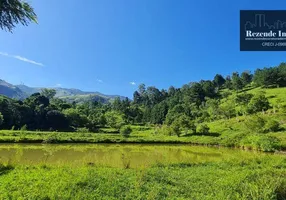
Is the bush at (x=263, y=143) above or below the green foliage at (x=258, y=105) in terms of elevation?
below

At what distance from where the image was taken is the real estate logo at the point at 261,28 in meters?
31.1

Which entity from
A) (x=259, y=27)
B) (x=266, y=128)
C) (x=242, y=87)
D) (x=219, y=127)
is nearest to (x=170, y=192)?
(x=259, y=27)

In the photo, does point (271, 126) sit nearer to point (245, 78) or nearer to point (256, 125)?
point (256, 125)

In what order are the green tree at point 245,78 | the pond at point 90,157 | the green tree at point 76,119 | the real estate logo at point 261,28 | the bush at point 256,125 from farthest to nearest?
the green tree at point 245,78 < the green tree at point 76,119 < the bush at point 256,125 < the real estate logo at point 261,28 < the pond at point 90,157

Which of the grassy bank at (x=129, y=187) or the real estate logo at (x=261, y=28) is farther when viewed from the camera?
the real estate logo at (x=261, y=28)

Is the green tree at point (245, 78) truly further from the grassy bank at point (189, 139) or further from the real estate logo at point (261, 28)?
the real estate logo at point (261, 28)

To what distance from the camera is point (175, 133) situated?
57.4 m

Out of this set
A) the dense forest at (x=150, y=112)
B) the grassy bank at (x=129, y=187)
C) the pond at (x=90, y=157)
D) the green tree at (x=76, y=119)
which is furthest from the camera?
the green tree at (x=76, y=119)

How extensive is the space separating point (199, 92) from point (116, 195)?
366 feet

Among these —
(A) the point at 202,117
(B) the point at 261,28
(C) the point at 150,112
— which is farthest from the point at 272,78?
(B) the point at 261,28

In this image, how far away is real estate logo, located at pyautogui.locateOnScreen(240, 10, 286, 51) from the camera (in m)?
31.1

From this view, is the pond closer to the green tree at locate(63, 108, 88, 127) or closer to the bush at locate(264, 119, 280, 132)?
the bush at locate(264, 119, 280, 132)

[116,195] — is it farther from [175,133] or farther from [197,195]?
[175,133]

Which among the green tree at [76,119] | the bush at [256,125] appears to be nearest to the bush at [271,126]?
the bush at [256,125]
